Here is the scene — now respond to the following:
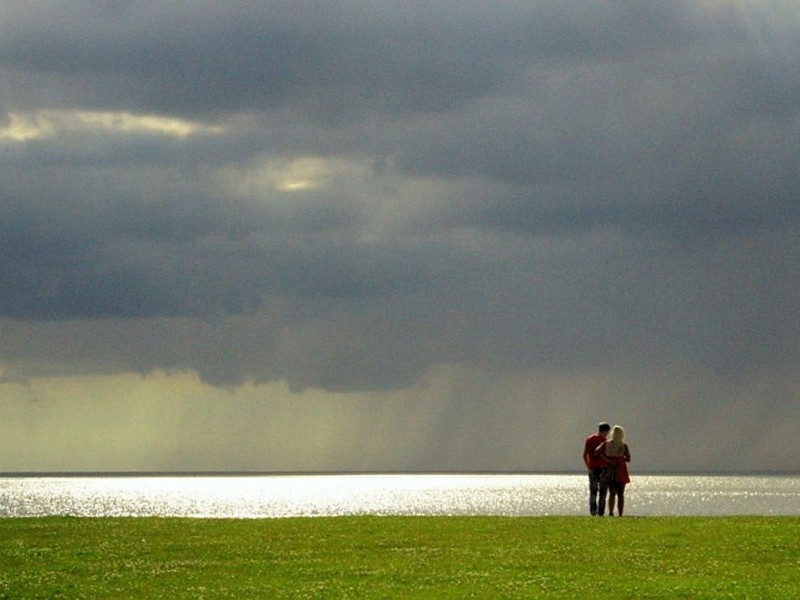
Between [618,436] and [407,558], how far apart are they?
14986mm

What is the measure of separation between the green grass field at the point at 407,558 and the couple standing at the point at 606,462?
427cm

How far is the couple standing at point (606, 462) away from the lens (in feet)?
135

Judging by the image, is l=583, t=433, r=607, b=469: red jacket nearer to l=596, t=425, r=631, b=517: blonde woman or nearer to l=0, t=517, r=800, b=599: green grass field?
l=596, t=425, r=631, b=517: blonde woman

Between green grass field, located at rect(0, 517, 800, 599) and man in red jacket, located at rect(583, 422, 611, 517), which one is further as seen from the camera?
man in red jacket, located at rect(583, 422, 611, 517)

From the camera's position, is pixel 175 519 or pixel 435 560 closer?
pixel 435 560

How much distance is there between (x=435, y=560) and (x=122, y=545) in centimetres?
861

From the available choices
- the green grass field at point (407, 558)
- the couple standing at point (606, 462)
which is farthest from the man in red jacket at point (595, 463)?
the green grass field at point (407, 558)

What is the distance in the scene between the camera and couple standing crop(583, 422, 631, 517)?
4122 centimetres

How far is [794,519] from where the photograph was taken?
3650 centimetres

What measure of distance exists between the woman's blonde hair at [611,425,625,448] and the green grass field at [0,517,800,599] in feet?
14.6

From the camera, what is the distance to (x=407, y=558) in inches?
1105

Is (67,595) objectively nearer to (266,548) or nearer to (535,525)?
(266,548)

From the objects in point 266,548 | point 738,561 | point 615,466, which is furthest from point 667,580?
point 615,466

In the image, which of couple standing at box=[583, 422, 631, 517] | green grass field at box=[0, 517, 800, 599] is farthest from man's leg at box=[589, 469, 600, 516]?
green grass field at box=[0, 517, 800, 599]
